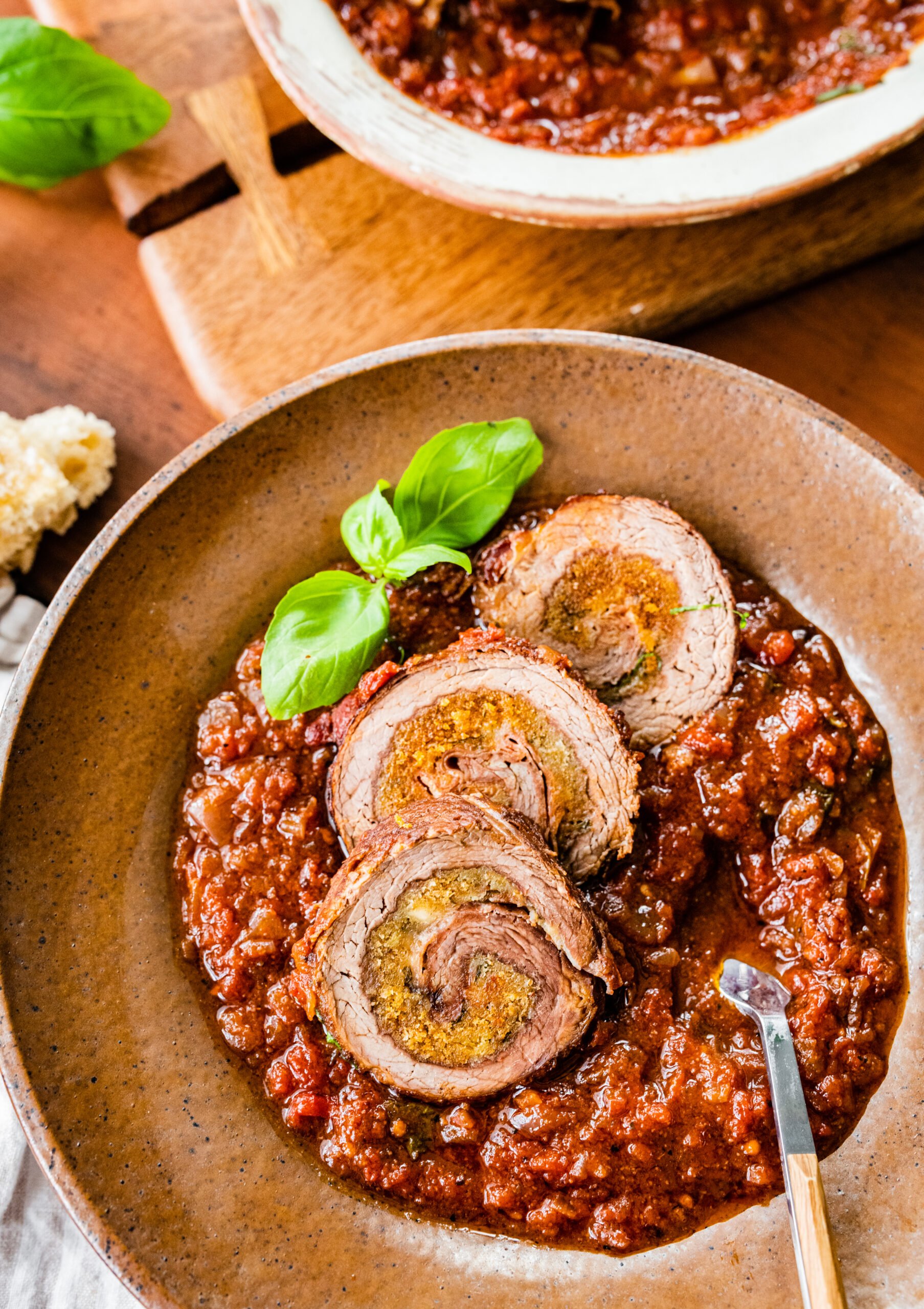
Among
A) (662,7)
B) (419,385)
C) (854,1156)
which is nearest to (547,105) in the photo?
(662,7)

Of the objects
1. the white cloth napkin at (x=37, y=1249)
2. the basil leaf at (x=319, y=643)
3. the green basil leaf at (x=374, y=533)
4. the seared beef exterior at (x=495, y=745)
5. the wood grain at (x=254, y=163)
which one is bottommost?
the white cloth napkin at (x=37, y=1249)

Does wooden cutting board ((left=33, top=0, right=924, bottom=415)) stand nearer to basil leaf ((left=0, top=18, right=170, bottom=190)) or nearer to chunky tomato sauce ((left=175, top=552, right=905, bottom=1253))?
basil leaf ((left=0, top=18, right=170, bottom=190))

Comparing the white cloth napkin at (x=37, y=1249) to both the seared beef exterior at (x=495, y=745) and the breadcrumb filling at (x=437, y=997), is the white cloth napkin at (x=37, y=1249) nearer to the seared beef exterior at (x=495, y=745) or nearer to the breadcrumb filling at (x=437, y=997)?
the breadcrumb filling at (x=437, y=997)

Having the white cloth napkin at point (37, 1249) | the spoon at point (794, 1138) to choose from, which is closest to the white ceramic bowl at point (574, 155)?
the spoon at point (794, 1138)

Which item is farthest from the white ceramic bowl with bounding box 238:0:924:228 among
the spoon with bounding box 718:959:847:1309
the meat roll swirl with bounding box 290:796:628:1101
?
the spoon with bounding box 718:959:847:1309

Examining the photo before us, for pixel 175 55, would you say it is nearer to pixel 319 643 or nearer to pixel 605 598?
pixel 319 643

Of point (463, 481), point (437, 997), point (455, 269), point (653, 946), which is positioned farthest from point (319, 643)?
point (455, 269)

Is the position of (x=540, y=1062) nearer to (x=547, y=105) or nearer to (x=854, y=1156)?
(x=854, y=1156)
